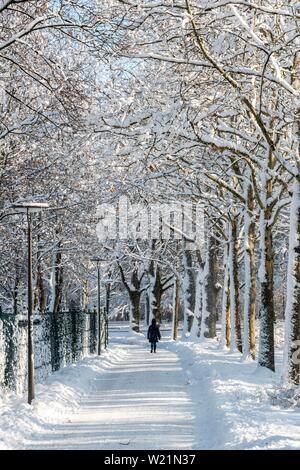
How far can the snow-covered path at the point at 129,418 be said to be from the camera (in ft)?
32.5

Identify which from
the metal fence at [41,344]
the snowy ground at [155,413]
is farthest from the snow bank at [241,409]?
the metal fence at [41,344]

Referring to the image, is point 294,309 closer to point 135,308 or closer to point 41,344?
point 41,344

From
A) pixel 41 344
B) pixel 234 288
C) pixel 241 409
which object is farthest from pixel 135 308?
pixel 241 409

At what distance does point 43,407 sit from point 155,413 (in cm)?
209

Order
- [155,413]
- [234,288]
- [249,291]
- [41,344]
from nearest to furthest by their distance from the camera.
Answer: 1. [155,413]
2. [41,344]
3. [249,291]
4. [234,288]

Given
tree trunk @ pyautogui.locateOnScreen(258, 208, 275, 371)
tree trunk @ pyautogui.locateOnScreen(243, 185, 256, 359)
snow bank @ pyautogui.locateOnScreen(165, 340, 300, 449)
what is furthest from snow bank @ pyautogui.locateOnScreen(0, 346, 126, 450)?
tree trunk @ pyautogui.locateOnScreen(243, 185, 256, 359)

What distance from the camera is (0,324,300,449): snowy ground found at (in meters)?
9.66

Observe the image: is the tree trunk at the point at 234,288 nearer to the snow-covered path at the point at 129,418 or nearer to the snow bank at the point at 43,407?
the snow-covered path at the point at 129,418

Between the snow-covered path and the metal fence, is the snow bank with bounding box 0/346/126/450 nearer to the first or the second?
the snow-covered path

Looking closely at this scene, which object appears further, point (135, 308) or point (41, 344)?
point (135, 308)

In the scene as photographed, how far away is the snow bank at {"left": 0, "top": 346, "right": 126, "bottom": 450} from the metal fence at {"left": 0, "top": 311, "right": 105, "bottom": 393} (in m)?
0.37

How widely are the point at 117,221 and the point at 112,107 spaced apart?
27736 millimetres

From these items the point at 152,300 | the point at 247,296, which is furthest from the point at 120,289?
the point at 247,296

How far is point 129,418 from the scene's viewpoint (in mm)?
12094
